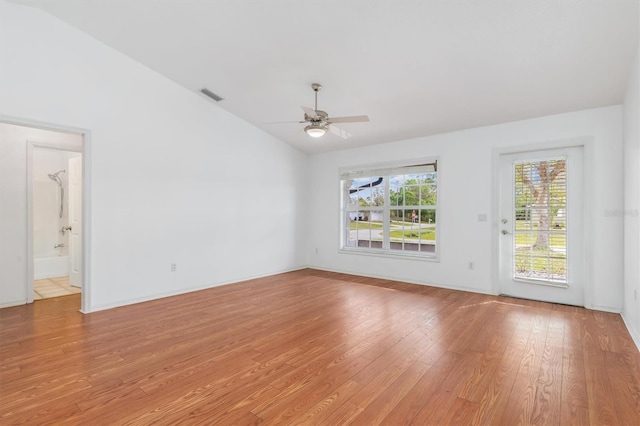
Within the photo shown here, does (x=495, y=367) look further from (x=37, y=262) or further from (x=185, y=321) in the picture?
(x=37, y=262)

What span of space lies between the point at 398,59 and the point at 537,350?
315cm

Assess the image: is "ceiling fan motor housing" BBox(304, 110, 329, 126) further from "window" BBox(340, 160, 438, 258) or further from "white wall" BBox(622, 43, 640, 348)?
"white wall" BBox(622, 43, 640, 348)

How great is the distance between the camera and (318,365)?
8.05 feet

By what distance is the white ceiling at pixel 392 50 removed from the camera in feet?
9.02

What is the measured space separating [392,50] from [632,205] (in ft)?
9.54

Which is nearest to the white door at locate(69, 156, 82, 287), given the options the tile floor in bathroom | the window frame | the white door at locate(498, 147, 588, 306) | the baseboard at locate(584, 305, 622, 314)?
the tile floor in bathroom

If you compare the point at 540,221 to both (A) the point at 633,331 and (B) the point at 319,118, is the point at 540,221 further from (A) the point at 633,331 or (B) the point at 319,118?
(B) the point at 319,118

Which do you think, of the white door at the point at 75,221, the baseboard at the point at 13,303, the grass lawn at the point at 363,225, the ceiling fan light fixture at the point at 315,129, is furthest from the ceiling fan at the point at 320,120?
the baseboard at the point at 13,303

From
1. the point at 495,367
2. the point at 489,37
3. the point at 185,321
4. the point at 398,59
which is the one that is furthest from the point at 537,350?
the point at 185,321

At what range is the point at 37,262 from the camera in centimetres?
558

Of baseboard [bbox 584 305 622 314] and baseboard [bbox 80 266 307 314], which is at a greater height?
baseboard [bbox 584 305 622 314]

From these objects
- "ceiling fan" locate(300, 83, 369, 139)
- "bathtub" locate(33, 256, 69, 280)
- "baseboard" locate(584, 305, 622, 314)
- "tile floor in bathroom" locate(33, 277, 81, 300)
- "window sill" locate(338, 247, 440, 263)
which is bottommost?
"tile floor in bathroom" locate(33, 277, 81, 300)

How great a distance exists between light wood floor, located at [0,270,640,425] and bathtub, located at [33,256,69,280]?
207cm

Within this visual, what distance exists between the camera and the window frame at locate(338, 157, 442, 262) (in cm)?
529
